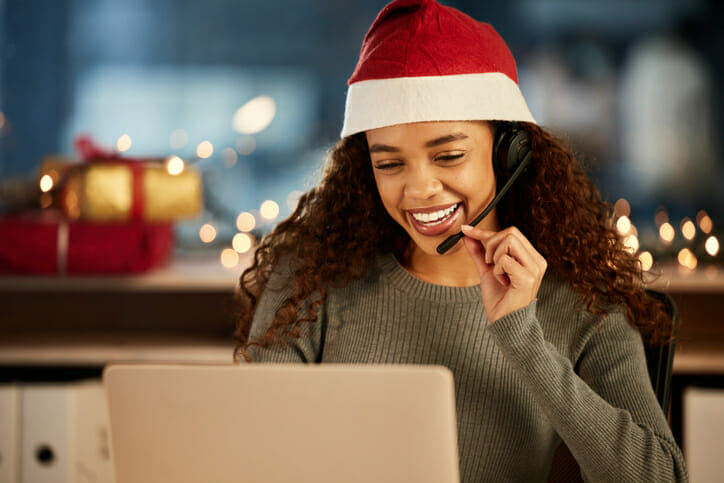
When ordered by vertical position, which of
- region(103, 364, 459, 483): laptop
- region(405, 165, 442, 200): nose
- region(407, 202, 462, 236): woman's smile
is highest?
region(405, 165, 442, 200): nose

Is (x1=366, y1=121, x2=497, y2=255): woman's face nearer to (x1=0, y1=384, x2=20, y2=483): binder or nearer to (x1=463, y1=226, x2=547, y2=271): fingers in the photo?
(x1=463, y1=226, x2=547, y2=271): fingers

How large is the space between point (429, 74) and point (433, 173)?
0.14 meters

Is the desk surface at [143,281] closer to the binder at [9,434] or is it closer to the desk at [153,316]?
Answer: the desk at [153,316]

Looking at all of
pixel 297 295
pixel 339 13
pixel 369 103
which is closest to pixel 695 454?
pixel 297 295

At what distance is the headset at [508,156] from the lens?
3.42 feet

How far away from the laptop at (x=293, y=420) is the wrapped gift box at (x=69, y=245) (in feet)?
4.66

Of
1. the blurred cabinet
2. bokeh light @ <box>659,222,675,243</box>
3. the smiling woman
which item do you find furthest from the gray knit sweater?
bokeh light @ <box>659,222,675,243</box>

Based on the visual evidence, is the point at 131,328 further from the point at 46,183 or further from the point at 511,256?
the point at 511,256

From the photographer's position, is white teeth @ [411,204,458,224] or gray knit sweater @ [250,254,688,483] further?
white teeth @ [411,204,458,224]

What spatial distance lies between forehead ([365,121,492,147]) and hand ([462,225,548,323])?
0.14m

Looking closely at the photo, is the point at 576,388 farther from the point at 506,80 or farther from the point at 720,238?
the point at 720,238

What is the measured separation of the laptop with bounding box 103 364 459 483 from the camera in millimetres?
604

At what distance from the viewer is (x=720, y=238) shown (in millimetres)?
2148

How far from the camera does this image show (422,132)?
100 cm
